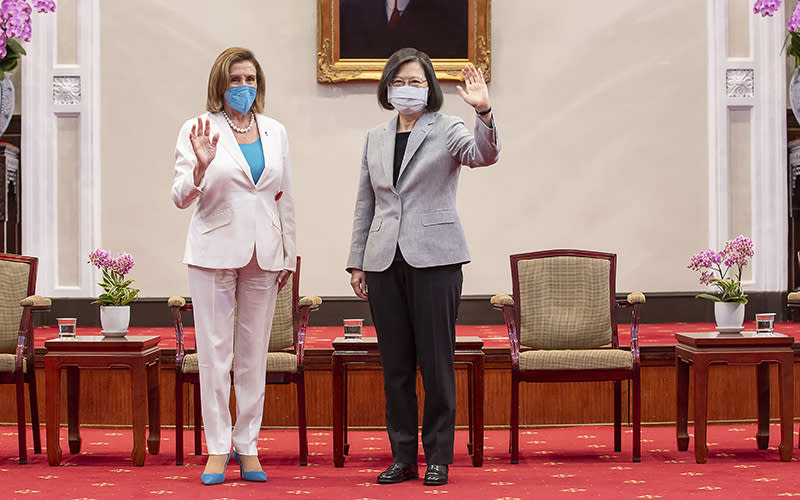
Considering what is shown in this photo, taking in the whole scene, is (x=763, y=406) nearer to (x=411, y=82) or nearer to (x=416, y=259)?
→ (x=416, y=259)

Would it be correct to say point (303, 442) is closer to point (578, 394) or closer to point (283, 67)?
point (578, 394)

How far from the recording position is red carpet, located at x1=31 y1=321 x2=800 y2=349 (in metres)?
4.36

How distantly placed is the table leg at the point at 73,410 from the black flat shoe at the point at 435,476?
5.11 feet

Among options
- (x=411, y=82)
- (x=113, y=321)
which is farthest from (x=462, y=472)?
(x=113, y=321)

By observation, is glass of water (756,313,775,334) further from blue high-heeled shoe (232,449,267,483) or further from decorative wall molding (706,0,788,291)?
decorative wall molding (706,0,788,291)

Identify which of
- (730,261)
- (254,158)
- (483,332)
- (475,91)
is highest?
(475,91)

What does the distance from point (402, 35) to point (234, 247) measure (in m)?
3.24

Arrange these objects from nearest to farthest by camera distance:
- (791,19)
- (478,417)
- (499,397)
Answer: (478,417) < (499,397) < (791,19)

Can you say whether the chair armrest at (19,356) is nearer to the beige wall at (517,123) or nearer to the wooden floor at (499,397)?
the wooden floor at (499,397)

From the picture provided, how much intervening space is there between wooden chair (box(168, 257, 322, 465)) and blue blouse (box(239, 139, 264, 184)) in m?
0.61

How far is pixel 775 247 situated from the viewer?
18.5 feet

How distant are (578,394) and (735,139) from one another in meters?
2.66

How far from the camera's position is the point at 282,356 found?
3.20 meters

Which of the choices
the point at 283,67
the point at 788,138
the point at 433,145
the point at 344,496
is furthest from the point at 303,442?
the point at 788,138
